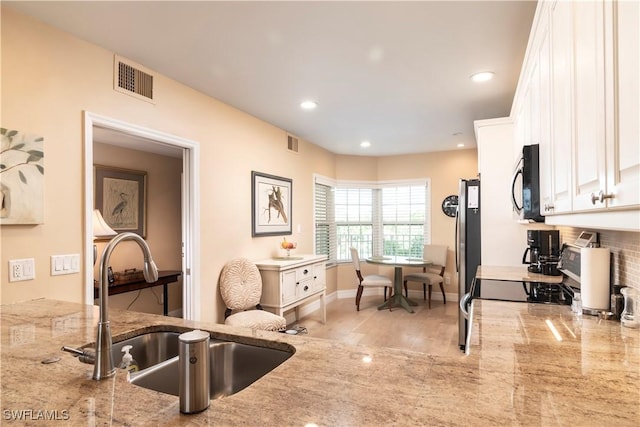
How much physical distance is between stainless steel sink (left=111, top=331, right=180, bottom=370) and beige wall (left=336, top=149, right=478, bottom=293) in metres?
4.85

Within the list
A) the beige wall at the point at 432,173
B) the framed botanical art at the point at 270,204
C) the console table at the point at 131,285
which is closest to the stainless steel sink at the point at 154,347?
the console table at the point at 131,285

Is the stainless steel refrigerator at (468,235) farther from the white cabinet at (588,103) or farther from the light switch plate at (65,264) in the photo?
the light switch plate at (65,264)

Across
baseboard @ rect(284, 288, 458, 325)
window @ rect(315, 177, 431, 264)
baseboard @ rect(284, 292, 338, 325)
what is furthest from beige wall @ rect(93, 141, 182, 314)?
window @ rect(315, 177, 431, 264)

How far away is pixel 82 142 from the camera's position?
2.26 m

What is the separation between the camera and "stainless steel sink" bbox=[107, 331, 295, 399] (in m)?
1.23

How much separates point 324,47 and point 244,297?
2.29 metres

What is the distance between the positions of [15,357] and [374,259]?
15.4 feet

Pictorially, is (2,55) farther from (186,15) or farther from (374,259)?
(374,259)

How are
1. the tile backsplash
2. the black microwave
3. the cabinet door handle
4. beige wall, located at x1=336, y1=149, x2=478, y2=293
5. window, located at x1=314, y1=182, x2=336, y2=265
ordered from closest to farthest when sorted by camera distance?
the cabinet door handle → the tile backsplash → the black microwave → window, located at x1=314, y1=182, x2=336, y2=265 → beige wall, located at x1=336, y1=149, x2=478, y2=293

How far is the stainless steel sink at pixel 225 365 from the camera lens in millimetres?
1226

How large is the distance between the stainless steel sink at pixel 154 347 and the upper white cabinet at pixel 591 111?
1520mm

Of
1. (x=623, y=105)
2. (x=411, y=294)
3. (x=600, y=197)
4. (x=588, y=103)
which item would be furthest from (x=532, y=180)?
(x=411, y=294)

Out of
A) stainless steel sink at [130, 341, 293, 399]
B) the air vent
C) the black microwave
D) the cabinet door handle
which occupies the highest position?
the air vent

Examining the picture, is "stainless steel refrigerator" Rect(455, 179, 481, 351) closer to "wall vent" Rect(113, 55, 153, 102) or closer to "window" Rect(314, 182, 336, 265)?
"window" Rect(314, 182, 336, 265)
